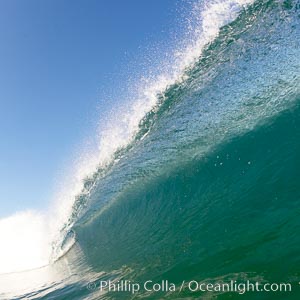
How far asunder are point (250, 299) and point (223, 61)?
30.1 ft

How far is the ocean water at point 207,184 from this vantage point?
171 inches

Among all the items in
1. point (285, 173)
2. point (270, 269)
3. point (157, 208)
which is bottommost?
point (270, 269)

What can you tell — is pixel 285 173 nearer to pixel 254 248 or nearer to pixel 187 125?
pixel 254 248

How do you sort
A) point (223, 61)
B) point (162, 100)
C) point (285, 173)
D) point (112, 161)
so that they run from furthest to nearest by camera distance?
point (112, 161) → point (162, 100) → point (223, 61) → point (285, 173)

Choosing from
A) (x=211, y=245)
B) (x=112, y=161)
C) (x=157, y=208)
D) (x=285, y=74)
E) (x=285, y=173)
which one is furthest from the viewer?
(x=112, y=161)

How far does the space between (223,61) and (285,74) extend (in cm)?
254

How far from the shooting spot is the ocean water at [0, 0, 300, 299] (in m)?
4.36

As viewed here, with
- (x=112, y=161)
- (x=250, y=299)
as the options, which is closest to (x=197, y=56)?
(x=112, y=161)

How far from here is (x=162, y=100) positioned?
11.7m

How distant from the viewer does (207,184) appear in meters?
7.15

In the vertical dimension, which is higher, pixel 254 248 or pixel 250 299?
pixel 254 248

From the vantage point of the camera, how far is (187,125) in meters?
10.2

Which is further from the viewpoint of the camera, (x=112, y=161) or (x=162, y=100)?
(x=112, y=161)

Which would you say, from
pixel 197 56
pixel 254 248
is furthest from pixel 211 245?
pixel 197 56
